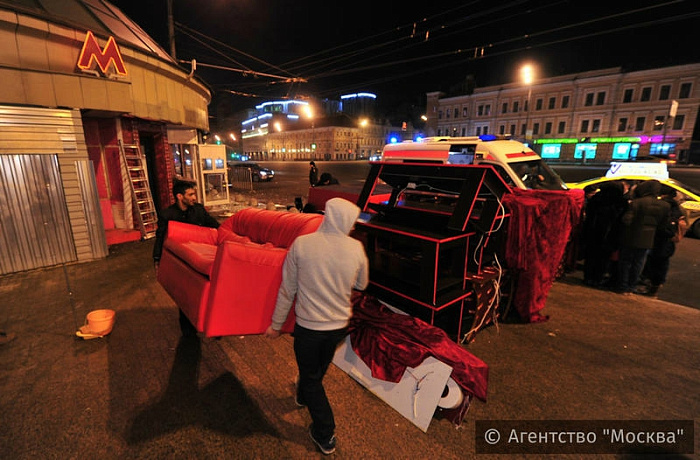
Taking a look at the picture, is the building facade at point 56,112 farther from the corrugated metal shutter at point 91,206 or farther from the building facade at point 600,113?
the building facade at point 600,113

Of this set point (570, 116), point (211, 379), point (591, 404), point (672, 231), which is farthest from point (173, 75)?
point (570, 116)

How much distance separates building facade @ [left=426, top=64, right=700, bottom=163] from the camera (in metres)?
40.1

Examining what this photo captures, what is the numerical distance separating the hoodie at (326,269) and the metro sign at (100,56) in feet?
26.3

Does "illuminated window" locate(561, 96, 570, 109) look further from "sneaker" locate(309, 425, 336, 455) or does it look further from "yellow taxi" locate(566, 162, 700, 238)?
"sneaker" locate(309, 425, 336, 455)

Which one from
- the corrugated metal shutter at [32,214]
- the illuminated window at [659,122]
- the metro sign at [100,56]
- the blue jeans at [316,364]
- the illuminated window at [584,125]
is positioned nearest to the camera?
the blue jeans at [316,364]

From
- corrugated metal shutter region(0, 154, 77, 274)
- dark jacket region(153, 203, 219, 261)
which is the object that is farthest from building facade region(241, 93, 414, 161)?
dark jacket region(153, 203, 219, 261)

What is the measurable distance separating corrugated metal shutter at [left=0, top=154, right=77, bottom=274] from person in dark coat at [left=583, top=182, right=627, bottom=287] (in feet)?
36.2

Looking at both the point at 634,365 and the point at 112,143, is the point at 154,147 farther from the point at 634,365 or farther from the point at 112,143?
the point at 634,365

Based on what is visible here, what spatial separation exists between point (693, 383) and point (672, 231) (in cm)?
313

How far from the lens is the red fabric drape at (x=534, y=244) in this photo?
445 cm

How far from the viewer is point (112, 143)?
9188mm

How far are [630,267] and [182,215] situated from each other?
25.4ft

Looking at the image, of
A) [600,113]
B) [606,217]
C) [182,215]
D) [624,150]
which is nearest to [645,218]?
[606,217]

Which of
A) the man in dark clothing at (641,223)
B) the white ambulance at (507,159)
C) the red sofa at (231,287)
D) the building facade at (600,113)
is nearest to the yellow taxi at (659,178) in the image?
the white ambulance at (507,159)
